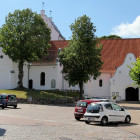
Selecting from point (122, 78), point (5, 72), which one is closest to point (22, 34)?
point (5, 72)

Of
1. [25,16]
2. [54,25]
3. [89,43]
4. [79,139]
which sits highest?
[54,25]

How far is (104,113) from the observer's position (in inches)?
669

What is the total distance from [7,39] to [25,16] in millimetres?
4972

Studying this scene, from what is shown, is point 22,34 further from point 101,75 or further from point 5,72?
point 101,75

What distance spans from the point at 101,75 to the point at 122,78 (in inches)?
178

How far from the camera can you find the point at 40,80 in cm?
5634

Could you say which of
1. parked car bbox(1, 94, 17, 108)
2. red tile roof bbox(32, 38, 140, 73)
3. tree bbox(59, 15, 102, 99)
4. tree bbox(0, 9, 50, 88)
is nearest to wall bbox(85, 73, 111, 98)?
red tile roof bbox(32, 38, 140, 73)

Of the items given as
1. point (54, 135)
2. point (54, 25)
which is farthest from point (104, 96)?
point (54, 135)

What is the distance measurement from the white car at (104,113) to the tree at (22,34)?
98.1 ft

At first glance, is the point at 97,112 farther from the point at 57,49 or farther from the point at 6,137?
the point at 57,49

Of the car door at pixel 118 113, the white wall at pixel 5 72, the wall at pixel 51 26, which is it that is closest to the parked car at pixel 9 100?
the car door at pixel 118 113

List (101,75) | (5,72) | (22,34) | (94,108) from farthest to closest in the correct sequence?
(101,75)
(5,72)
(22,34)
(94,108)

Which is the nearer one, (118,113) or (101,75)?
(118,113)

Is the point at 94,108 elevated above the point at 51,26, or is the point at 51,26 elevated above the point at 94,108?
the point at 51,26
